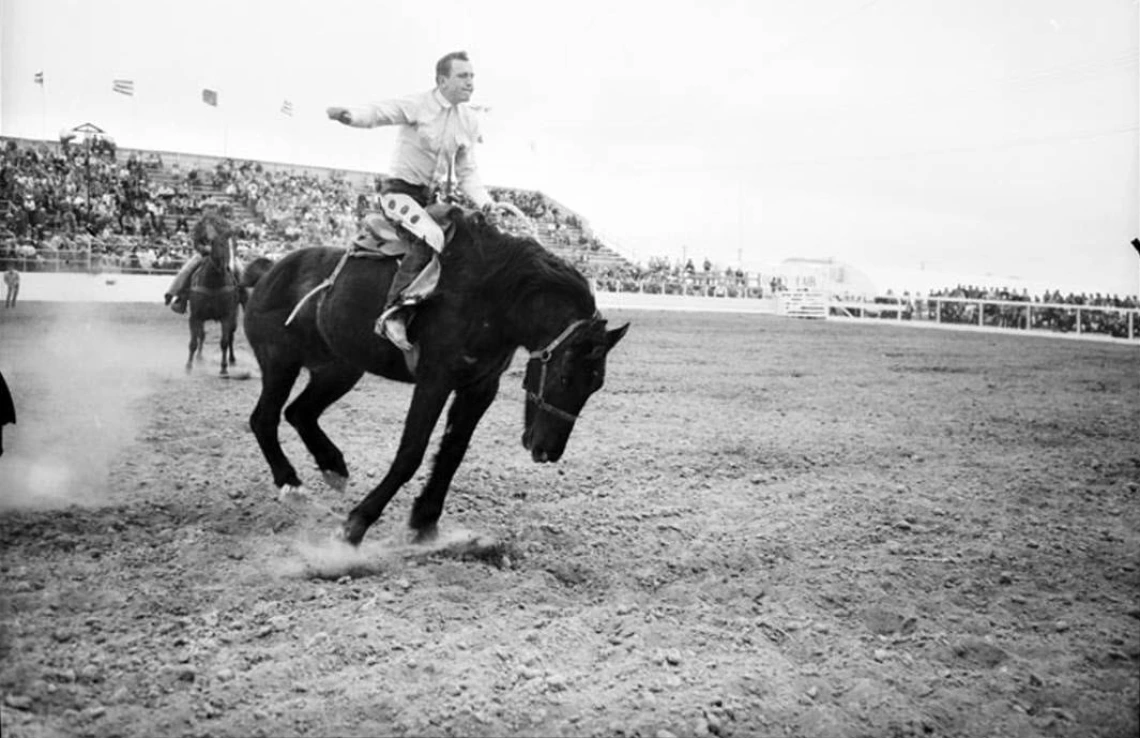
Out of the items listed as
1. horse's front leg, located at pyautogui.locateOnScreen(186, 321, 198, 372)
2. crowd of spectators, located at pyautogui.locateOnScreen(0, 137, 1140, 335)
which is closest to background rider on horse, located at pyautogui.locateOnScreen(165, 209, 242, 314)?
horse's front leg, located at pyautogui.locateOnScreen(186, 321, 198, 372)

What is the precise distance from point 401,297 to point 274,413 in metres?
1.50

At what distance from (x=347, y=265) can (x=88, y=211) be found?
49.2 feet

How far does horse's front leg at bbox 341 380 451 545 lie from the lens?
169 inches

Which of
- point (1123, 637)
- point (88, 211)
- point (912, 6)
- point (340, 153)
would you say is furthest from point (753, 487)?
point (88, 211)

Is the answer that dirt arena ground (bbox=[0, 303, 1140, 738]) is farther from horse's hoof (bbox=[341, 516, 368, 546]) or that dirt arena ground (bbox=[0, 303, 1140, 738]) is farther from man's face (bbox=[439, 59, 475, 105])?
man's face (bbox=[439, 59, 475, 105])

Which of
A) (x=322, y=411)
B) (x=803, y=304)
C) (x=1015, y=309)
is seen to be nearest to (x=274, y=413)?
(x=322, y=411)

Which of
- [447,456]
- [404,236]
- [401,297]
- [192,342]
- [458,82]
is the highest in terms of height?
[458,82]

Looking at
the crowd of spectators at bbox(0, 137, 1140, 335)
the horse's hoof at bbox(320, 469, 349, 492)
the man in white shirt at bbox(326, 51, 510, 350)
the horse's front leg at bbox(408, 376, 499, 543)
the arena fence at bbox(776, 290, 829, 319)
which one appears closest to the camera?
the man in white shirt at bbox(326, 51, 510, 350)

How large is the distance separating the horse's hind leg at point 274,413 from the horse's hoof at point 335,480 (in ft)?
0.58

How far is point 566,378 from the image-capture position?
4.23 metres

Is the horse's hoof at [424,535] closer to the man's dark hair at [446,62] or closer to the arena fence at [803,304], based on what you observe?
the man's dark hair at [446,62]

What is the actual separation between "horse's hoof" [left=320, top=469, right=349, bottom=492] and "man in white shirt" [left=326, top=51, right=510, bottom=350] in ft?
4.30

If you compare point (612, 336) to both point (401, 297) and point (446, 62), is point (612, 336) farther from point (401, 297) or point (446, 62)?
point (446, 62)

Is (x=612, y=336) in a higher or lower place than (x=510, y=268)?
lower
